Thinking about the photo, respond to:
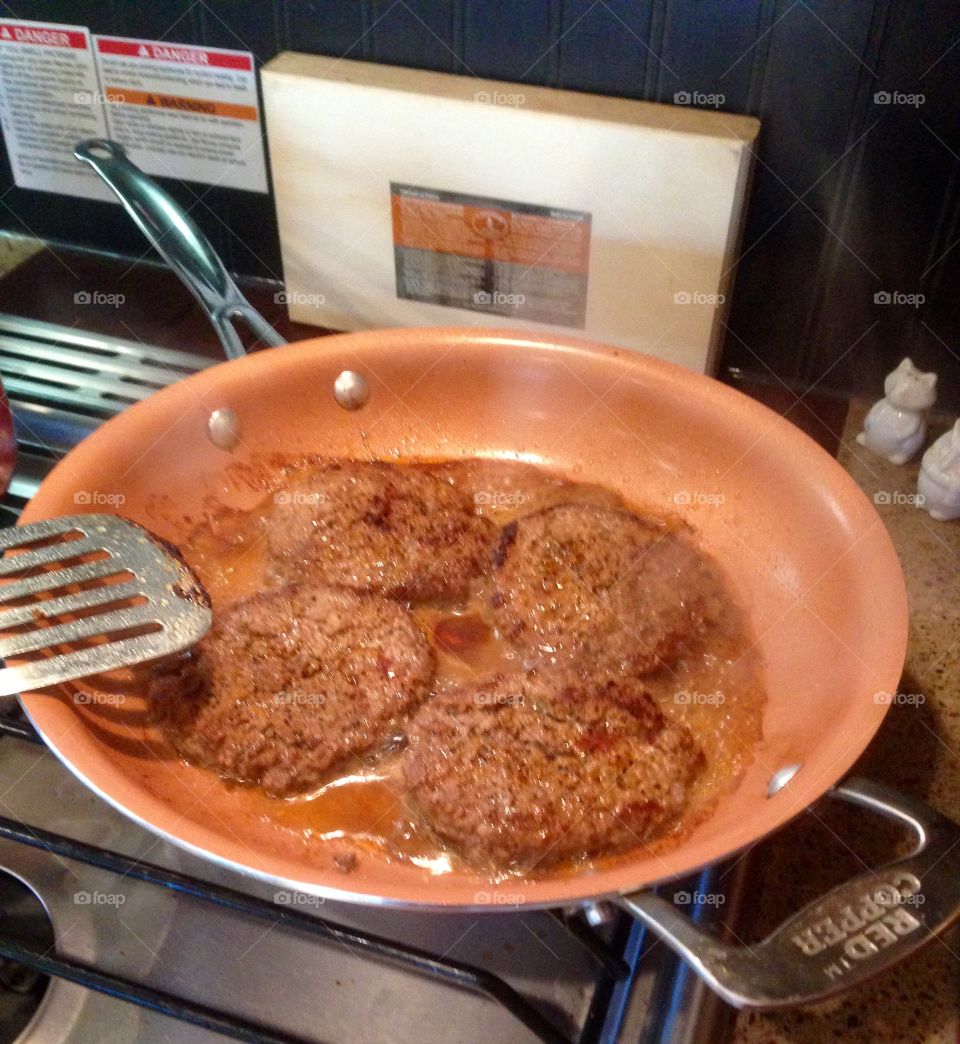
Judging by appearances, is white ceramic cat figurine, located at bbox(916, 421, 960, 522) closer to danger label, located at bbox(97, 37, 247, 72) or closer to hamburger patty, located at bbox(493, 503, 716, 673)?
hamburger patty, located at bbox(493, 503, 716, 673)

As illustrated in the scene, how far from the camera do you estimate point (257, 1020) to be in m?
0.75

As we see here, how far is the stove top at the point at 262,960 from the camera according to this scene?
72 centimetres

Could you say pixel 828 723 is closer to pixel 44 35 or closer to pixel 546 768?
pixel 546 768

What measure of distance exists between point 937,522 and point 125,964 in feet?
3.00

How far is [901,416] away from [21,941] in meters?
1.00

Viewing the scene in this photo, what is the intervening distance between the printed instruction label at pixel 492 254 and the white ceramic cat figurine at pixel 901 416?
0.35 meters

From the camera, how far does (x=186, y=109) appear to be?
1.27 metres

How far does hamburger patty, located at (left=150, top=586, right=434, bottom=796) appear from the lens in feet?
2.80

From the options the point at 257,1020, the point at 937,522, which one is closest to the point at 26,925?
the point at 257,1020

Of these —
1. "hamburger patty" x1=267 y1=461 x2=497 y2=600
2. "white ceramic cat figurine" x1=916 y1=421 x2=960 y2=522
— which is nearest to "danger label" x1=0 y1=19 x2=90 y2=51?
"hamburger patty" x1=267 y1=461 x2=497 y2=600

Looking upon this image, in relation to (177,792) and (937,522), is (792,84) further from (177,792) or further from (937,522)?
(177,792)

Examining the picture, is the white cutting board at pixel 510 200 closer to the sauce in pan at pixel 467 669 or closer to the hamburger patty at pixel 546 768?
the sauce in pan at pixel 467 669

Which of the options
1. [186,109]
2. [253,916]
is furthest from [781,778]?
[186,109]

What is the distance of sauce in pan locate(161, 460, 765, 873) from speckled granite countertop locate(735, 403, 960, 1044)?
0.09 meters
